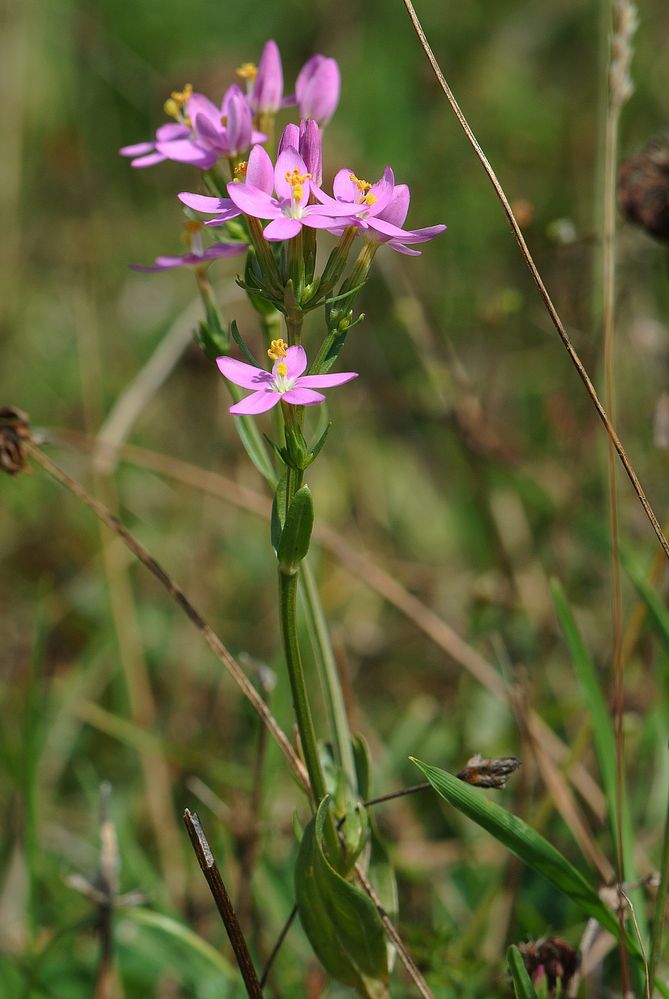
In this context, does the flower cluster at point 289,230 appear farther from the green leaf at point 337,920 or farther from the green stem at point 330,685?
the green leaf at point 337,920

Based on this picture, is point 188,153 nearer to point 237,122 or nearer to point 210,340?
point 237,122

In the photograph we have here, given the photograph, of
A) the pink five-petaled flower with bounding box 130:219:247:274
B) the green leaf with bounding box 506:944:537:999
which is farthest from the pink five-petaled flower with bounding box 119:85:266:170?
the green leaf with bounding box 506:944:537:999

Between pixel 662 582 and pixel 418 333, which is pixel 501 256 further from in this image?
pixel 662 582

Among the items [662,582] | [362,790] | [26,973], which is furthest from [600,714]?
[26,973]

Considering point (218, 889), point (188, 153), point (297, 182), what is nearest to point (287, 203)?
point (297, 182)

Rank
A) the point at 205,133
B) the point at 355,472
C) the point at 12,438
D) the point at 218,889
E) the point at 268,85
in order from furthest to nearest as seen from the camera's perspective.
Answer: the point at 355,472 < the point at 12,438 < the point at 268,85 < the point at 205,133 < the point at 218,889

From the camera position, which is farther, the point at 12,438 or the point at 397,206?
the point at 12,438
